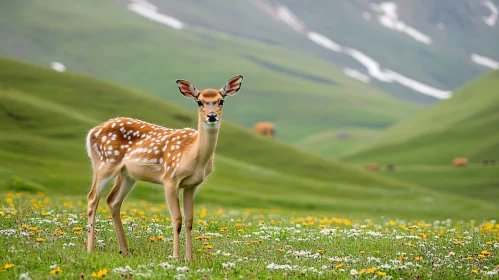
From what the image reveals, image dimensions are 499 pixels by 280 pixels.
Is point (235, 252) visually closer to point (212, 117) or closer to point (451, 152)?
point (212, 117)

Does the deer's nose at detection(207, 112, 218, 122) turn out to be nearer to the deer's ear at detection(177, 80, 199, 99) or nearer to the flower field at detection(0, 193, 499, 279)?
the deer's ear at detection(177, 80, 199, 99)

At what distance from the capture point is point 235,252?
14.8 m

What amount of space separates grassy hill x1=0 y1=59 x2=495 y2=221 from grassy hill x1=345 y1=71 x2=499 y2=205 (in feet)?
109

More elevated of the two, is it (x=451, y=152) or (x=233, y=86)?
(x=451, y=152)

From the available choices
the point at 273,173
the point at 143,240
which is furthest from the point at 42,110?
the point at 143,240

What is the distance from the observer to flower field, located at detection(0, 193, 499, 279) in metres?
12.2

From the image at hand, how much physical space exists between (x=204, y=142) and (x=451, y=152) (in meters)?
158

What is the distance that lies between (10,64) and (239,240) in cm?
9486

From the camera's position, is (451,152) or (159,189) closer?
(159,189)

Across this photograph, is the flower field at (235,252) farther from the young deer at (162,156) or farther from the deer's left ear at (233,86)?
the deer's left ear at (233,86)

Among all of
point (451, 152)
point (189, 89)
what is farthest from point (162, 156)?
point (451, 152)

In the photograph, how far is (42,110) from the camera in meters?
77.6

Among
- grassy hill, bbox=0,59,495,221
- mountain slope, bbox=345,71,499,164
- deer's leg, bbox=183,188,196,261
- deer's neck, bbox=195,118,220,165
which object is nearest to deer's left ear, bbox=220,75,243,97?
deer's neck, bbox=195,118,220,165

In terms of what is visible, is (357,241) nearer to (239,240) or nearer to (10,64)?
(239,240)
